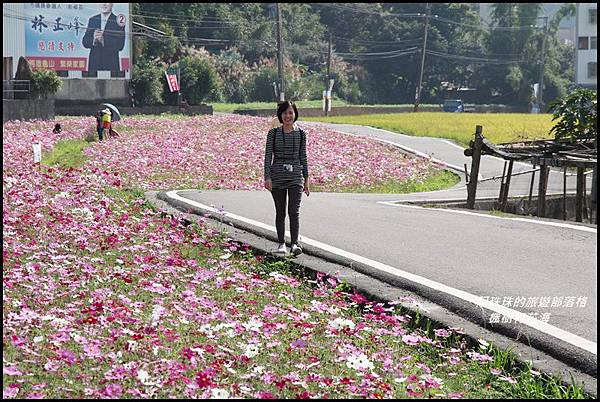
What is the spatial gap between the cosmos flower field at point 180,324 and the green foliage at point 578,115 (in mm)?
10388

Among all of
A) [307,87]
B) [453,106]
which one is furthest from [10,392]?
[453,106]

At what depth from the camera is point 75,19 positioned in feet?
194

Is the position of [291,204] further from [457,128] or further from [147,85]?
[147,85]

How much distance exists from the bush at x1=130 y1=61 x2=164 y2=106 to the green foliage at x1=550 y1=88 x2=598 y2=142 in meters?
43.8

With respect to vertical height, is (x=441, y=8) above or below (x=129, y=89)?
above

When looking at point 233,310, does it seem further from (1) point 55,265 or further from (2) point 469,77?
(2) point 469,77

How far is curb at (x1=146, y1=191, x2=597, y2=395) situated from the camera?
7.31 meters

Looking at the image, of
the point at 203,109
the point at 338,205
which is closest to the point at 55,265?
the point at 338,205

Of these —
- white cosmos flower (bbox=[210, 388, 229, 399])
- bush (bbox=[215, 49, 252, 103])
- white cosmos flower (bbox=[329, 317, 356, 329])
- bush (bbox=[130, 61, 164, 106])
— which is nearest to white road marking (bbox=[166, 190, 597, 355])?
white cosmos flower (bbox=[329, 317, 356, 329])

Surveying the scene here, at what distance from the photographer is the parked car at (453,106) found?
86438 mm

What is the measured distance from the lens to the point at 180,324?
25.3 ft

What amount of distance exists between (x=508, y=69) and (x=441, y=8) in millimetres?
7965

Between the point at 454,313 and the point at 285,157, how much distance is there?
10.4 feet

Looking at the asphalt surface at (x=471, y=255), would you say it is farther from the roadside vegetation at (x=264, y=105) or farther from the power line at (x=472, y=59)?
the power line at (x=472, y=59)
